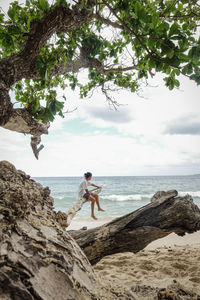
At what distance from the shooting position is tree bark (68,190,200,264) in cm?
271

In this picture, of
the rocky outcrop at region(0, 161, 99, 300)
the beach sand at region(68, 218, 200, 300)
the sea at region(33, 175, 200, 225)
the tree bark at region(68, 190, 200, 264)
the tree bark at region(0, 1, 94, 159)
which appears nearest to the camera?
the rocky outcrop at region(0, 161, 99, 300)

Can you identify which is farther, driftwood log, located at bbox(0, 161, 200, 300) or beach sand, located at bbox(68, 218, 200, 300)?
beach sand, located at bbox(68, 218, 200, 300)

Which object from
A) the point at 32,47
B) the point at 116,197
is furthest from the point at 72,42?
the point at 116,197

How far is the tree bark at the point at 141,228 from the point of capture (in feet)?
8.88

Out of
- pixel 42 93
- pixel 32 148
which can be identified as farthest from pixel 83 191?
pixel 42 93

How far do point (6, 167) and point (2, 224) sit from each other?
789 millimetres

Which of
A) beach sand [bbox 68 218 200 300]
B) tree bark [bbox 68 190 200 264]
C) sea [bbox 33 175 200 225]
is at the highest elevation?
tree bark [bbox 68 190 200 264]

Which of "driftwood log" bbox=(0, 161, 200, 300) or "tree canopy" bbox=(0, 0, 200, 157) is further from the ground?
"tree canopy" bbox=(0, 0, 200, 157)

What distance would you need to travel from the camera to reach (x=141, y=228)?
2.74 m

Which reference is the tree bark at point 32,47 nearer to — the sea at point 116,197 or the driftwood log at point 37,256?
the driftwood log at point 37,256

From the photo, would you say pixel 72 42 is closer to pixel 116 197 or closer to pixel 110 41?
pixel 110 41

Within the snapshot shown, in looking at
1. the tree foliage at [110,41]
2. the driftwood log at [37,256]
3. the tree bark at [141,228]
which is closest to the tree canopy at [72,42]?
the tree foliage at [110,41]

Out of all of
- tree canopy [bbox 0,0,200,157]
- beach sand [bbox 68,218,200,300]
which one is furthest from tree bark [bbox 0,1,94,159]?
beach sand [bbox 68,218,200,300]

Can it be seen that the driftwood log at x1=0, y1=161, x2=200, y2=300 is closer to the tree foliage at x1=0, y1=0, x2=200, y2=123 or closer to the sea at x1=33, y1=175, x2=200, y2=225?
the tree foliage at x1=0, y1=0, x2=200, y2=123
